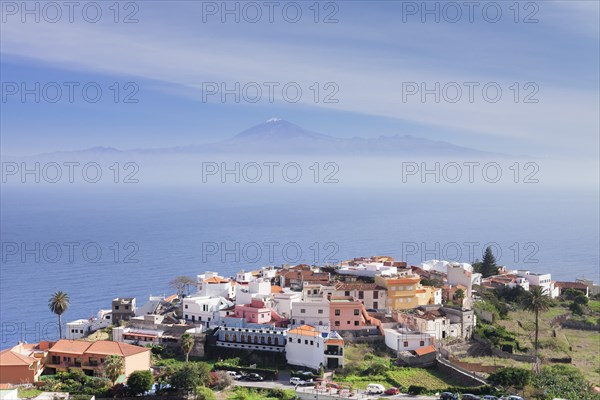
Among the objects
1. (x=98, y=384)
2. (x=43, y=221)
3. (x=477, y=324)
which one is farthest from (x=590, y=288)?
(x=43, y=221)

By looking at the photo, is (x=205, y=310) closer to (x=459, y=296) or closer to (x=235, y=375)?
(x=235, y=375)

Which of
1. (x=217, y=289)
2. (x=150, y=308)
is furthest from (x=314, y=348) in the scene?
(x=150, y=308)

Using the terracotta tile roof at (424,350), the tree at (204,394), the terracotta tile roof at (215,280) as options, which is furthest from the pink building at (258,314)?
the tree at (204,394)

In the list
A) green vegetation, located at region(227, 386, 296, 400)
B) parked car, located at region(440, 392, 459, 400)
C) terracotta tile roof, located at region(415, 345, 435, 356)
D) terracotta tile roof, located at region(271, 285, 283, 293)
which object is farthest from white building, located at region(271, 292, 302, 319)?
parked car, located at region(440, 392, 459, 400)

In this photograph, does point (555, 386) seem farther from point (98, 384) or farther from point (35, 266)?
point (35, 266)

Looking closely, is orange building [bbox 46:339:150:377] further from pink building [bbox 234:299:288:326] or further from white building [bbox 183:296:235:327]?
pink building [bbox 234:299:288:326]
